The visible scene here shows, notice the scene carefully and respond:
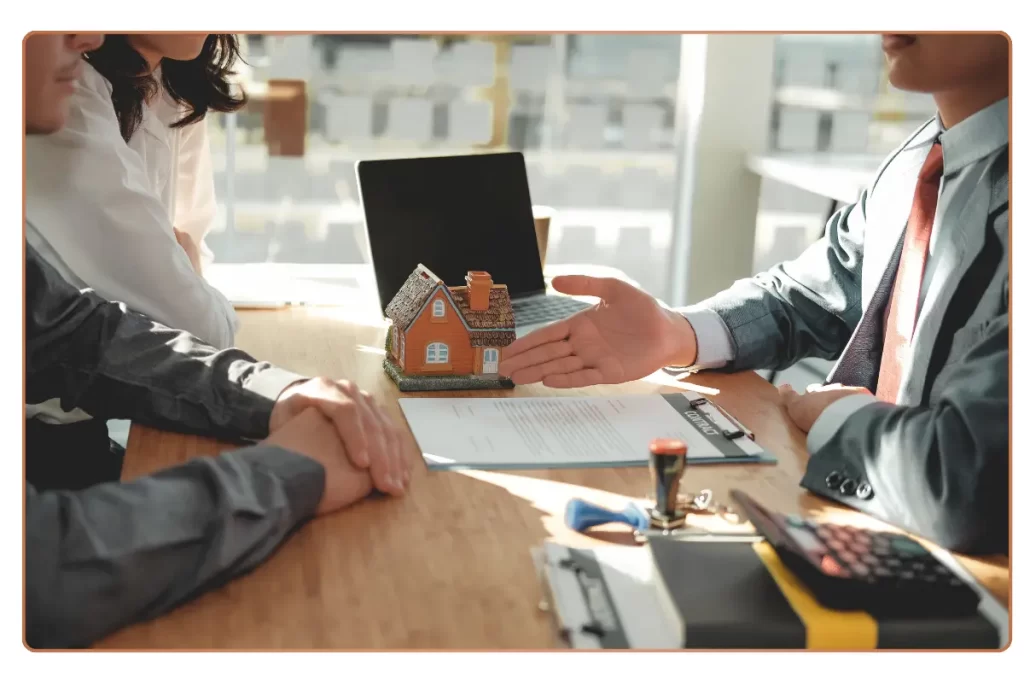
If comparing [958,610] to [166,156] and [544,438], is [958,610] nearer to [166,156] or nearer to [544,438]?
[544,438]

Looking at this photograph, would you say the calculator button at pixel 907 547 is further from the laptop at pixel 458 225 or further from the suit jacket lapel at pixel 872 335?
the laptop at pixel 458 225

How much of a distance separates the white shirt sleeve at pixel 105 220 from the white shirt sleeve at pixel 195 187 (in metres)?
0.52

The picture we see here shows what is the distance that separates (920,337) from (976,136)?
21cm

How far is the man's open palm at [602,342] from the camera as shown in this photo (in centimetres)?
124

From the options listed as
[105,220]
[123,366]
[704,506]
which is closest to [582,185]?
[105,220]

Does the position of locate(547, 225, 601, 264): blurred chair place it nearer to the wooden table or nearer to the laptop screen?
the laptop screen

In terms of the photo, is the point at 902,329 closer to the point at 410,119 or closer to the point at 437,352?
the point at 437,352

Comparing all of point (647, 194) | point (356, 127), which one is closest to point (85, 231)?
point (356, 127)

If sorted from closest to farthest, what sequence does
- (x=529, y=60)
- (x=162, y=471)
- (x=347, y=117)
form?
(x=162, y=471), (x=529, y=60), (x=347, y=117)

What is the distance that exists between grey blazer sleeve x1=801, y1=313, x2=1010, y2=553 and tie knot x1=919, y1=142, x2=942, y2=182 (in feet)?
1.06

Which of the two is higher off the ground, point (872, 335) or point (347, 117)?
point (347, 117)

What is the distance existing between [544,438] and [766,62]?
1971 millimetres

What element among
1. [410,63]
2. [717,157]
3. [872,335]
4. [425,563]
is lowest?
[425,563]

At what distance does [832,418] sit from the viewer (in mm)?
990
